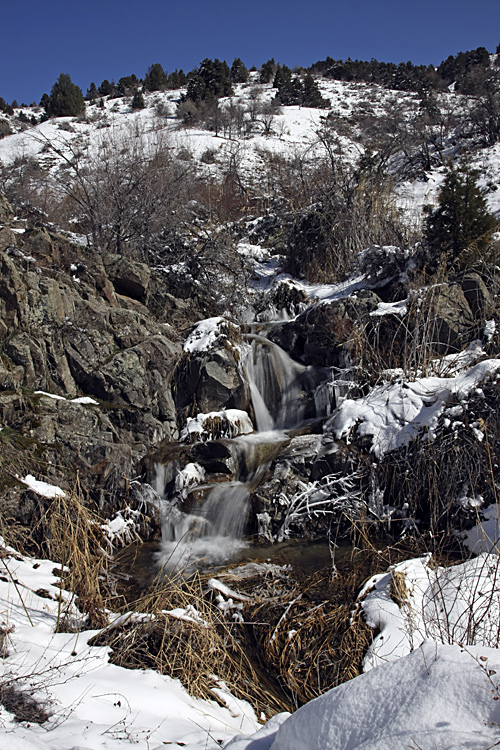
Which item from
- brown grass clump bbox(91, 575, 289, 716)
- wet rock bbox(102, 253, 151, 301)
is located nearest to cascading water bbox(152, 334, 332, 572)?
brown grass clump bbox(91, 575, 289, 716)

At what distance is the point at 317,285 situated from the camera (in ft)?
36.6

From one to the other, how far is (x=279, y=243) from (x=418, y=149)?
9.75 meters

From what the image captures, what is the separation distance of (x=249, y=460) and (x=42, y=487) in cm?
265

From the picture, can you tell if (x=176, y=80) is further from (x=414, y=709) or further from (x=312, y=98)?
(x=414, y=709)

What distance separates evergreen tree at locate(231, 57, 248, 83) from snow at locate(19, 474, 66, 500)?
1568 inches

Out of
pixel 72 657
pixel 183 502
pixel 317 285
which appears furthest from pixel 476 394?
pixel 317 285

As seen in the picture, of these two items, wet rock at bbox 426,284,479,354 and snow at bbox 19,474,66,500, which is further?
wet rock at bbox 426,284,479,354

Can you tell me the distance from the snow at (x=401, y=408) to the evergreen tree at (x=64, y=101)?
3031cm

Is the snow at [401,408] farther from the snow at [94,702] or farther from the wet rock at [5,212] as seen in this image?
the wet rock at [5,212]

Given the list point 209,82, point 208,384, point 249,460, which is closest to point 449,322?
point 249,460

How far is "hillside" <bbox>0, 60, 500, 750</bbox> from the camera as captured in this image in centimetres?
253

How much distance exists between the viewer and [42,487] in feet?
16.9

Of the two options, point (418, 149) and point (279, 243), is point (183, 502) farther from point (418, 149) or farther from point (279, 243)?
point (418, 149)

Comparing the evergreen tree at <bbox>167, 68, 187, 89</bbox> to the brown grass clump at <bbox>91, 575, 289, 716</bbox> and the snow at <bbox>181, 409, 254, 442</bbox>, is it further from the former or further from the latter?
the brown grass clump at <bbox>91, 575, 289, 716</bbox>
